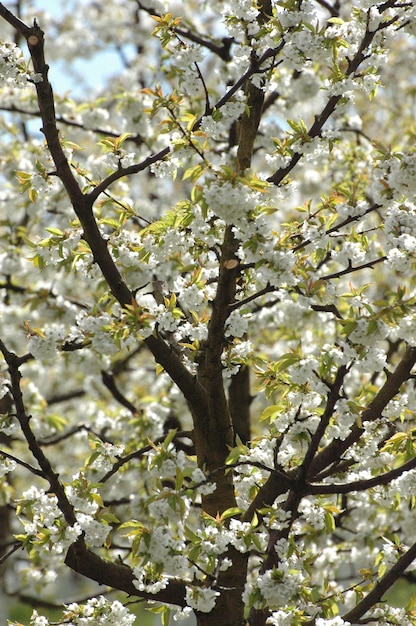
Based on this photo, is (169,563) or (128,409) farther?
(128,409)

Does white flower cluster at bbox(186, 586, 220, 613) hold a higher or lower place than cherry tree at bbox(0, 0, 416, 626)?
lower

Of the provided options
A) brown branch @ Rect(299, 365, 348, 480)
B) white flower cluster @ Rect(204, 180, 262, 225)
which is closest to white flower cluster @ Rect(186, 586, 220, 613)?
brown branch @ Rect(299, 365, 348, 480)

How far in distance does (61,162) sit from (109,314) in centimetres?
63

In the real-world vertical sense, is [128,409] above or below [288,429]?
above

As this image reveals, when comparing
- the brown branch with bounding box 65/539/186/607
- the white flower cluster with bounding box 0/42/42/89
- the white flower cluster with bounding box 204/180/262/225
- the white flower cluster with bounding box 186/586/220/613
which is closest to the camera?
the white flower cluster with bounding box 204/180/262/225

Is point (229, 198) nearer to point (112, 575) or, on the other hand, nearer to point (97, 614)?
point (112, 575)

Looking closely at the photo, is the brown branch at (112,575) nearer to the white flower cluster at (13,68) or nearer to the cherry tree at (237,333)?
the cherry tree at (237,333)

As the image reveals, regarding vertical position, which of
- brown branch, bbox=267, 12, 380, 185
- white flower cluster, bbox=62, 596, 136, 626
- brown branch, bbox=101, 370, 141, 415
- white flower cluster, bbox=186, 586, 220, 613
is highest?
brown branch, bbox=101, 370, 141, 415

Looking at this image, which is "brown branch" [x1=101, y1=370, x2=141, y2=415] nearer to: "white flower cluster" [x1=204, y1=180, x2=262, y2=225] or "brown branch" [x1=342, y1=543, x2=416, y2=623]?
"brown branch" [x1=342, y1=543, x2=416, y2=623]

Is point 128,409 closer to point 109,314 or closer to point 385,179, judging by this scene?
point 109,314

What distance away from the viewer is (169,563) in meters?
2.60

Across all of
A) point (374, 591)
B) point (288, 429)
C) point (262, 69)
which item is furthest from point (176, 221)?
point (374, 591)

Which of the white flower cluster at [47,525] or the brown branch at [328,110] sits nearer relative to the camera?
the white flower cluster at [47,525]

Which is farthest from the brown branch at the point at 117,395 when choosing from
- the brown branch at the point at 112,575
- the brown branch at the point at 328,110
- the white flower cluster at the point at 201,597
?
the brown branch at the point at 328,110
